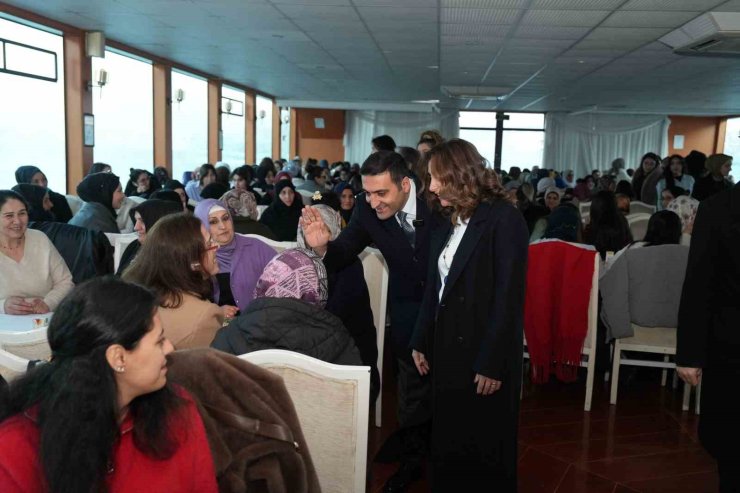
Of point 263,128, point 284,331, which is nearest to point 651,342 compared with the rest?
point 284,331

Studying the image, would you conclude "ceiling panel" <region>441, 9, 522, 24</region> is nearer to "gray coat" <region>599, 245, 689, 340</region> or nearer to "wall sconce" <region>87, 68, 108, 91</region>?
"gray coat" <region>599, 245, 689, 340</region>

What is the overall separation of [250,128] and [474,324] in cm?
1268

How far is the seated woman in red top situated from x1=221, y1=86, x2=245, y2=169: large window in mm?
11531

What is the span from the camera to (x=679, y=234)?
376 cm

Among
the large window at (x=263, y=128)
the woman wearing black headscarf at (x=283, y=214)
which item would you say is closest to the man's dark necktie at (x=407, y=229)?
the woman wearing black headscarf at (x=283, y=214)

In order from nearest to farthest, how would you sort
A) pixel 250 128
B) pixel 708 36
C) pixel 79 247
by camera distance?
pixel 79 247
pixel 708 36
pixel 250 128

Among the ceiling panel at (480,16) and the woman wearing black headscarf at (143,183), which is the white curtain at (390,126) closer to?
the woman wearing black headscarf at (143,183)

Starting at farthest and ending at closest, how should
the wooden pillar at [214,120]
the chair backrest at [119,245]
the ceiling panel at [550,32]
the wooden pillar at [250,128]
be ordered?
the wooden pillar at [250,128] < the wooden pillar at [214,120] < the ceiling panel at [550,32] < the chair backrest at [119,245]

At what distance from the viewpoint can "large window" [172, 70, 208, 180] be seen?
10.5m

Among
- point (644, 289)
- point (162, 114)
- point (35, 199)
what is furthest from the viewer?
point (162, 114)

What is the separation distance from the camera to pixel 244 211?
430 cm

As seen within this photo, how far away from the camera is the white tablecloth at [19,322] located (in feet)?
8.55

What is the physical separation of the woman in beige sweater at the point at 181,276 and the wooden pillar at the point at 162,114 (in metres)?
7.63

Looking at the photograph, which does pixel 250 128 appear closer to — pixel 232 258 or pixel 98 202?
pixel 98 202
